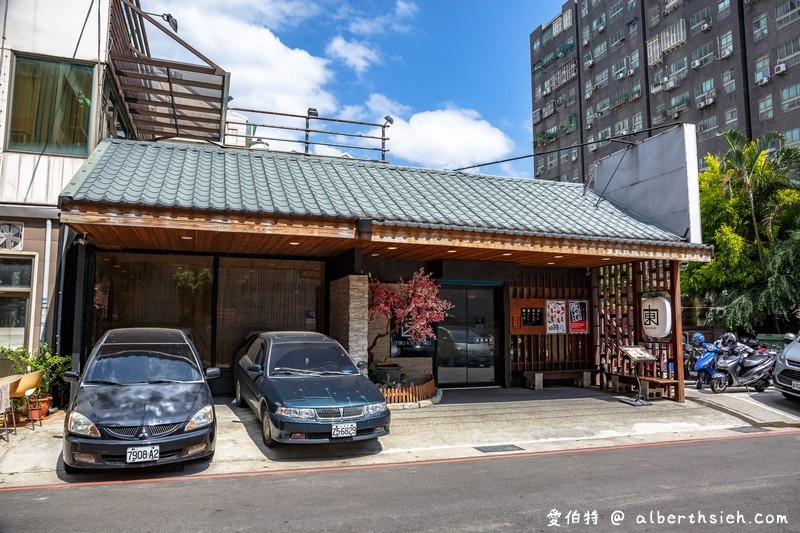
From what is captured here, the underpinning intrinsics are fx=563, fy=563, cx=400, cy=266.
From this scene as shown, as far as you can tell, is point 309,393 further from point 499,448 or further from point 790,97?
point 790,97

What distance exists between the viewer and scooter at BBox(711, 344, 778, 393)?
13.6 m

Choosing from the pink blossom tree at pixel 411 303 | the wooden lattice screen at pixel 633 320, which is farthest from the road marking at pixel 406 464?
the pink blossom tree at pixel 411 303

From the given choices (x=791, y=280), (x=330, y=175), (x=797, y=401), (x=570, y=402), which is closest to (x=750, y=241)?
(x=791, y=280)

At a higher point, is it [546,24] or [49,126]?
[546,24]

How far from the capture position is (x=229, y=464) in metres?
7.31

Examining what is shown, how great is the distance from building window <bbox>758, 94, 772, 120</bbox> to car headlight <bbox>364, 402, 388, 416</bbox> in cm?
4123

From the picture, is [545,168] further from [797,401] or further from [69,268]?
[69,268]

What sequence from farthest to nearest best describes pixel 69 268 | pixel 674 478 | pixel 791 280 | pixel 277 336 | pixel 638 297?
1. pixel 791 280
2. pixel 638 297
3. pixel 69 268
4. pixel 277 336
5. pixel 674 478

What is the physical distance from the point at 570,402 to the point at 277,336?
6.65 meters

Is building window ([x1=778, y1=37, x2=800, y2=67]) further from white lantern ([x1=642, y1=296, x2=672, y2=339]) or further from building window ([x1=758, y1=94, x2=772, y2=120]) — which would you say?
white lantern ([x1=642, y1=296, x2=672, y2=339])

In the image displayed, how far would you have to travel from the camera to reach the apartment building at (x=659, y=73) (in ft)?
125

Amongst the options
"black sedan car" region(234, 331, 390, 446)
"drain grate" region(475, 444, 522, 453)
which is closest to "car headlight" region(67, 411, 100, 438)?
"black sedan car" region(234, 331, 390, 446)

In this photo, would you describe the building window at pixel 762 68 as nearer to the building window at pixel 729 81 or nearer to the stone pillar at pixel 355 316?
the building window at pixel 729 81

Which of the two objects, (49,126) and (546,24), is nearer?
(49,126)
